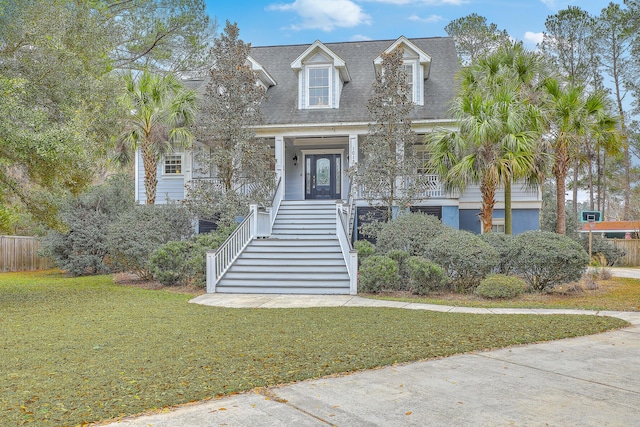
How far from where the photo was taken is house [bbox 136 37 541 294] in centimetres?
1339

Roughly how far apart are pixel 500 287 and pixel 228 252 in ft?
22.4

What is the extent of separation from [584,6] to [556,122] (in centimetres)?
1787

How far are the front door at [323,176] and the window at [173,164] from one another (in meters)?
5.10

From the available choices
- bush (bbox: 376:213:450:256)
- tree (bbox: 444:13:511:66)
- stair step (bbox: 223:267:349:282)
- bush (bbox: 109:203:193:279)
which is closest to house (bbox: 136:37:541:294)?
stair step (bbox: 223:267:349:282)


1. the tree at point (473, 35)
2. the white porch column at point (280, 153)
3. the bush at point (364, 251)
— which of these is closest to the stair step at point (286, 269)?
the bush at point (364, 251)

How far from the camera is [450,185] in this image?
53.3 feet

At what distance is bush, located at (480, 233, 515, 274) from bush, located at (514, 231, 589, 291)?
14 centimetres

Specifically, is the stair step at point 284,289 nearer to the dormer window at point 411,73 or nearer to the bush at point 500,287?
the bush at point 500,287

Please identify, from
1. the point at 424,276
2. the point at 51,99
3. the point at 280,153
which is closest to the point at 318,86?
the point at 280,153

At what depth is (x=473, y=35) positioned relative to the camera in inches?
1185

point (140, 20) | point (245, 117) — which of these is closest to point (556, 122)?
point (245, 117)

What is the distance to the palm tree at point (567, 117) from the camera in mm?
15609

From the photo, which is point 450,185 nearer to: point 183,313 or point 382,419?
point 183,313

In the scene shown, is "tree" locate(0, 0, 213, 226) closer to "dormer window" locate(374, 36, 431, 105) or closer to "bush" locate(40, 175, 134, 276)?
"bush" locate(40, 175, 134, 276)
